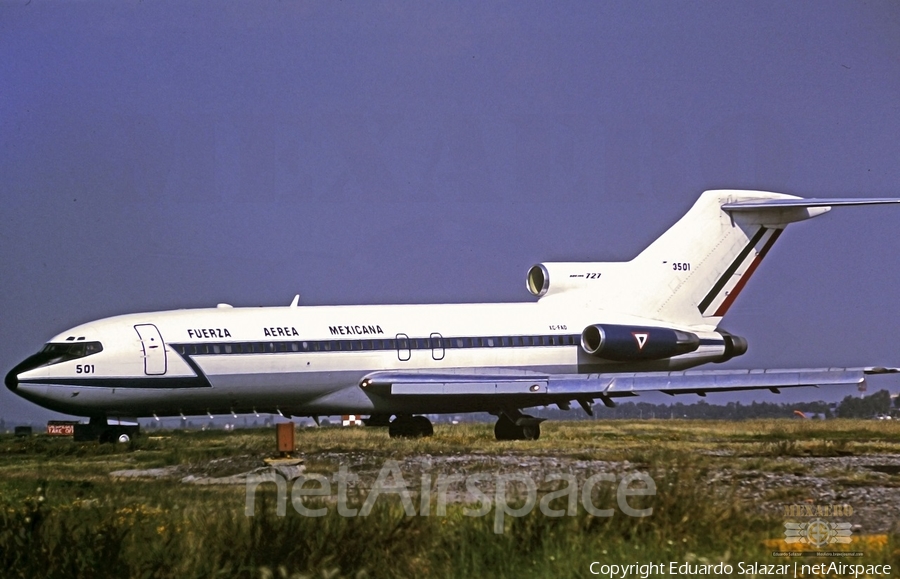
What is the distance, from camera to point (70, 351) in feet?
81.5

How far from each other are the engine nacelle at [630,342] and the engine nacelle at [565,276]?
1.54 m

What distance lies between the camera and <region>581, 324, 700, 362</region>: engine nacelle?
95.3ft

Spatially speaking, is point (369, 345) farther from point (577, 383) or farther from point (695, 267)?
point (695, 267)

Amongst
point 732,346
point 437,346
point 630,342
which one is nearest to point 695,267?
point 732,346

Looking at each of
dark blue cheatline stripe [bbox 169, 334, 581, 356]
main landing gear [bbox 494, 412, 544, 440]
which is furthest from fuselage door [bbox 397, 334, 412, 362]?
main landing gear [bbox 494, 412, 544, 440]

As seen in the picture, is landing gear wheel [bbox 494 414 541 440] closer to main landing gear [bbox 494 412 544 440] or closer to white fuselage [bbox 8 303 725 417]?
main landing gear [bbox 494 412 544 440]

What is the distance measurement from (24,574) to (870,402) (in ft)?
151

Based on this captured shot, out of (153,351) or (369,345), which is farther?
(369,345)

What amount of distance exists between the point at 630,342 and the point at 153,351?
35.5 feet

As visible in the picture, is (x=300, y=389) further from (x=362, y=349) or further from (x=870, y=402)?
(x=870, y=402)

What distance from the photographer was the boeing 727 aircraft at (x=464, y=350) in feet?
82.1

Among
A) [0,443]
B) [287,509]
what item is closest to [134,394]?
[0,443]

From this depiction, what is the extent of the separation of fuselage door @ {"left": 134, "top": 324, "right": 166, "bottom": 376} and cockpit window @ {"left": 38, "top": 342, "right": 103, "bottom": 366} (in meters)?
0.85

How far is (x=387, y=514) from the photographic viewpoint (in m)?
10.9
